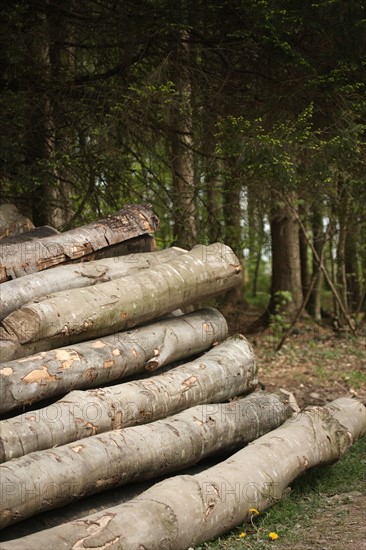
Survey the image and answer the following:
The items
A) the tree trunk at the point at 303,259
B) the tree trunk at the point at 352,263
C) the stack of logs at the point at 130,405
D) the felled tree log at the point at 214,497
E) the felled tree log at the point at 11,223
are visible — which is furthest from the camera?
the tree trunk at the point at 303,259

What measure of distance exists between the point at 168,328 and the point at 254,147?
2.68 metres

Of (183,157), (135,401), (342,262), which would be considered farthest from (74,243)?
(342,262)

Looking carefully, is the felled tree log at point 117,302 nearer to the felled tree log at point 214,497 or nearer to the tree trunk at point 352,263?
the felled tree log at point 214,497

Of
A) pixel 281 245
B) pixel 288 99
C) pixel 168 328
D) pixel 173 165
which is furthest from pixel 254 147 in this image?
pixel 281 245

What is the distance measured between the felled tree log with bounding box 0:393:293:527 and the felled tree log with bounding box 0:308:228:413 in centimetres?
60

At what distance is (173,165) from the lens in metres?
10.9

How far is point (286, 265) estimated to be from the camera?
56.4 ft

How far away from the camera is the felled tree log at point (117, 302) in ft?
20.9

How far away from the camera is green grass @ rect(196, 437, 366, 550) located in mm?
5965

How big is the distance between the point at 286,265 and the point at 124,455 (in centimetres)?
1166

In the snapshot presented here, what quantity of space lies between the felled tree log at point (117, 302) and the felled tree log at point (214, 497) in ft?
4.92

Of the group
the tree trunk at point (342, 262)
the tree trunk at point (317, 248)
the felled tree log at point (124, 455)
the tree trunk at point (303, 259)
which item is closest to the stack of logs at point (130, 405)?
the felled tree log at point (124, 455)

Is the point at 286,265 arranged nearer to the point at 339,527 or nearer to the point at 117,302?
the point at 117,302

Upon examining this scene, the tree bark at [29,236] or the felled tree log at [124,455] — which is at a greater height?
the tree bark at [29,236]
